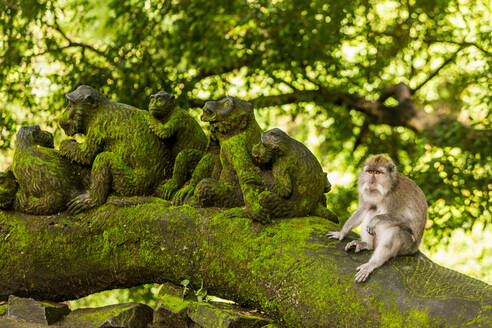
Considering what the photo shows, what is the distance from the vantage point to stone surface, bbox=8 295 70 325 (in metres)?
3.83

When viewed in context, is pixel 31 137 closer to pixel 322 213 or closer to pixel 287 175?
pixel 287 175

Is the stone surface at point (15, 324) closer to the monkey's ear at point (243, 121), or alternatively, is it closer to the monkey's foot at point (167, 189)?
the monkey's foot at point (167, 189)

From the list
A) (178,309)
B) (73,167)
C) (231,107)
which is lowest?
(178,309)

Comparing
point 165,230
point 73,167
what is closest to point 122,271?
point 165,230

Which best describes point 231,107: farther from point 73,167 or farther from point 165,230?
point 73,167

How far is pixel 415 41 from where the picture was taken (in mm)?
8438

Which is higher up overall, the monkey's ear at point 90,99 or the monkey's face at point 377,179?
the monkey's ear at point 90,99

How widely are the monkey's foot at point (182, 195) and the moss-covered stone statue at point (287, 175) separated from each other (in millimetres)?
613

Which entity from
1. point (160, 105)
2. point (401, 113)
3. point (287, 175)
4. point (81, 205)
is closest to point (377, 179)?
point (287, 175)

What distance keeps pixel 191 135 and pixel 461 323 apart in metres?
2.58

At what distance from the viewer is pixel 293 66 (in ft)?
25.9

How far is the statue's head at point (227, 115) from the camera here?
4.21 meters

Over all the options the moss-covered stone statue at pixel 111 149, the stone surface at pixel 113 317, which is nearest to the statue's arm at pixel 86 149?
the moss-covered stone statue at pixel 111 149

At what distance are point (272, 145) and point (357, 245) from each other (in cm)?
94
